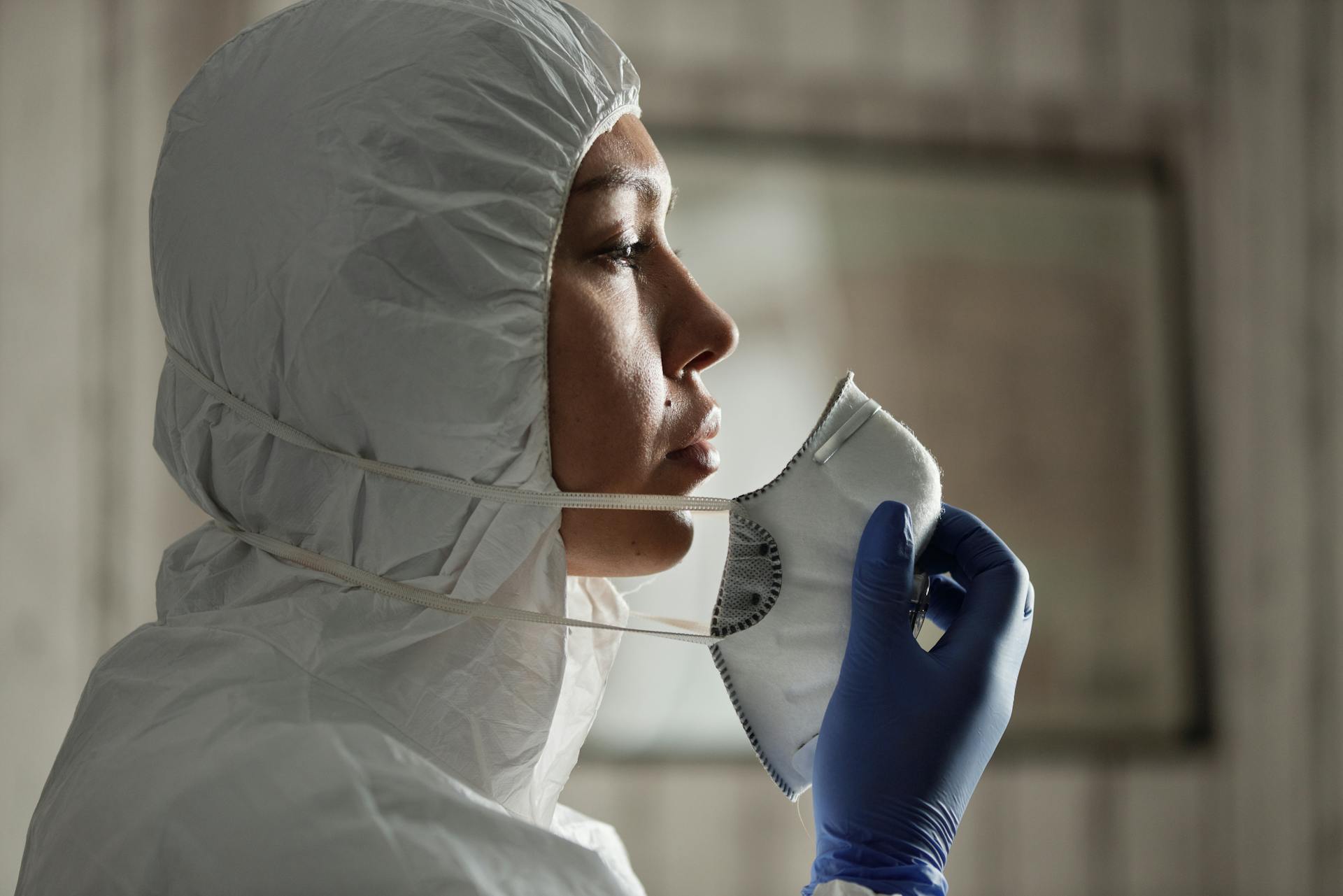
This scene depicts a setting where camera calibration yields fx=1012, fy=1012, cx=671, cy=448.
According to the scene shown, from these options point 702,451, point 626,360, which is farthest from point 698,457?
point 626,360

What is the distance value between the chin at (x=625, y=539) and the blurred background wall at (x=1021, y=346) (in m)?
0.87

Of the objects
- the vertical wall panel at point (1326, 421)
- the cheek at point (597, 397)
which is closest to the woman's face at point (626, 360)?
the cheek at point (597, 397)

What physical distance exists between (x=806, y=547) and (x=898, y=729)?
155 millimetres

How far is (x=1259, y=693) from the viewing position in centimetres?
203

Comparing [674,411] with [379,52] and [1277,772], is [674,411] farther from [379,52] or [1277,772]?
[1277,772]

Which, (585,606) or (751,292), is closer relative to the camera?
(585,606)

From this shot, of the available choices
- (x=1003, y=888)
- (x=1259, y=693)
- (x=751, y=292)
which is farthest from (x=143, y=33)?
(x=1259, y=693)

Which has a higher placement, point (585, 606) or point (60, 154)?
point (60, 154)

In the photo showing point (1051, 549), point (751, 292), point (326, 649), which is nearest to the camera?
point (326, 649)

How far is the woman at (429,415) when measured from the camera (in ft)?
2.34

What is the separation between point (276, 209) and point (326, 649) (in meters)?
0.32

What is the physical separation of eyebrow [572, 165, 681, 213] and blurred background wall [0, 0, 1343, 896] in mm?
962

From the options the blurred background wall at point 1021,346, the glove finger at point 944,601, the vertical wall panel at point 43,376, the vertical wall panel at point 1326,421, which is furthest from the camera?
the vertical wall panel at point 1326,421

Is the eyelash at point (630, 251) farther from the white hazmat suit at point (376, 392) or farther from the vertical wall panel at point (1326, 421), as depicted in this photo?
the vertical wall panel at point (1326, 421)
